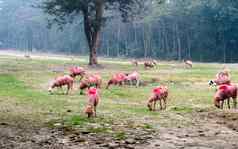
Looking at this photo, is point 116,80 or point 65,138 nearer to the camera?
point 65,138

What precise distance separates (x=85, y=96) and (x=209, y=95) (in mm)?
5509

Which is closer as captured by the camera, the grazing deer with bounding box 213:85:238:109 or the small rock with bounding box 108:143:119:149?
the small rock with bounding box 108:143:119:149

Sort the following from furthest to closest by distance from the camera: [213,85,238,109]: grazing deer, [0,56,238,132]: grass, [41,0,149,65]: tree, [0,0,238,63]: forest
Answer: [0,0,238,63]: forest, [41,0,149,65]: tree, [213,85,238,109]: grazing deer, [0,56,238,132]: grass

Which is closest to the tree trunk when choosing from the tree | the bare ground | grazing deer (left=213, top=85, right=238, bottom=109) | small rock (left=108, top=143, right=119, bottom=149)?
the tree

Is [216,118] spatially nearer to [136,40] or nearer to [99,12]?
[99,12]

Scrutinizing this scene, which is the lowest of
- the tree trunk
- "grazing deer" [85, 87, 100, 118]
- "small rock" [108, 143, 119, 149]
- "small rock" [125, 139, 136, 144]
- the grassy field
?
"small rock" [108, 143, 119, 149]

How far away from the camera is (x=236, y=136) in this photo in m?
13.2

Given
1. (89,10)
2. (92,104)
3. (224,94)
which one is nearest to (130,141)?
(92,104)

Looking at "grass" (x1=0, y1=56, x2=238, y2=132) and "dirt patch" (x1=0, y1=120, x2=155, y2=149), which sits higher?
"grass" (x1=0, y1=56, x2=238, y2=132)

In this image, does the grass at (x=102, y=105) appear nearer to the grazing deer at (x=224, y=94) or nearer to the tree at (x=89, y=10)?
the grazing deer at (x=224, y=94)

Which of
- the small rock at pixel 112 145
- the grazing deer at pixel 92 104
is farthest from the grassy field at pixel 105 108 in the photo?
the small rock at pixel 112 145

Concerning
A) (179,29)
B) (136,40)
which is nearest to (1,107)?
(179,29)

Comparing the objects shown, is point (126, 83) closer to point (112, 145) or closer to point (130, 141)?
point (130, 141)

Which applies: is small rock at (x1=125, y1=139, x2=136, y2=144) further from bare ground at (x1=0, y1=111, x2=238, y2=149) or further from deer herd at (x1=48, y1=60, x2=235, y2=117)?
deer herd at (x1=48, y1=60, x2=235, y2=117)
